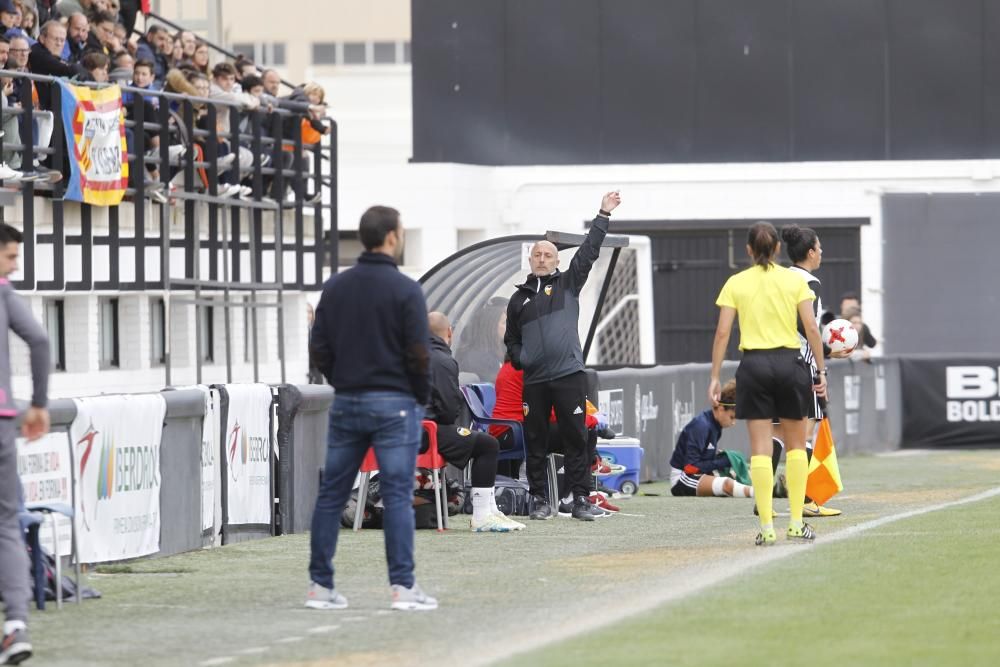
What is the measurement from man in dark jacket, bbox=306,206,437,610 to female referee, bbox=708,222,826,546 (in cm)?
327

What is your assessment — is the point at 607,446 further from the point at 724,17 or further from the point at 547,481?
the point at 724,17

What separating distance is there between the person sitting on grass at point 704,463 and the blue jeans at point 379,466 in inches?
319

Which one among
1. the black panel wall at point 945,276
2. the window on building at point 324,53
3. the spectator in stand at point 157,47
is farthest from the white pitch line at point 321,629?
the window on building at point 324,53

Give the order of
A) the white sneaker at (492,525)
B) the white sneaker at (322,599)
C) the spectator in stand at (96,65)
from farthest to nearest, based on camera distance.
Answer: the spectator in stand at (96,65) < the white sneaker at (492,525) < the white sneaker at (322,599)

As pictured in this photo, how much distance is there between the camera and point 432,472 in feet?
48.1

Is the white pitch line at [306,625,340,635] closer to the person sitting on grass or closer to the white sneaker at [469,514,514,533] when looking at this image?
the white sneaker at [469,514,514,533]

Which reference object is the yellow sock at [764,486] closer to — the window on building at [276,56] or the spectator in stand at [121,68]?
the spectator in stand at [121,68]

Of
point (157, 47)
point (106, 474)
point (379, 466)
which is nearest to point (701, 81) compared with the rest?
point (157, 47)

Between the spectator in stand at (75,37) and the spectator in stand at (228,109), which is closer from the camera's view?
the spectator in stand at (75,37)

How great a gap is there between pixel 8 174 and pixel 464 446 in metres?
7.10

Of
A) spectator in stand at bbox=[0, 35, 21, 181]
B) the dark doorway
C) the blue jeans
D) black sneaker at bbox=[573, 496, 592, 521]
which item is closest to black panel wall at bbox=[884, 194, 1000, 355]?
the dark doorway

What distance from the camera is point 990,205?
33031 millimetres

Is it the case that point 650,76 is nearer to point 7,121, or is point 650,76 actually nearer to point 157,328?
point 157,328

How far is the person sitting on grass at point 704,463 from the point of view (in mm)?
17938
